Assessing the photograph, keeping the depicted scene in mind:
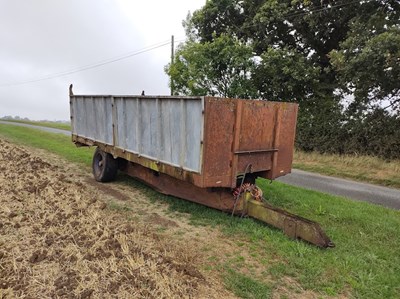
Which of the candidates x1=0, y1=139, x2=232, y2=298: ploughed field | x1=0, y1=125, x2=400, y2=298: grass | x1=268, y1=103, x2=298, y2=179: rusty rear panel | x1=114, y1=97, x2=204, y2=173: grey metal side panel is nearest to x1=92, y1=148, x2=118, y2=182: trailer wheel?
x1=114, y1=97, x2=204, y2=173: grey metal side panel

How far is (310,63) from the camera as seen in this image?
1631 centimetres

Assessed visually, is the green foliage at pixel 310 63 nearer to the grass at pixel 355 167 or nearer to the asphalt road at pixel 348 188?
the grass at pixel 355 167

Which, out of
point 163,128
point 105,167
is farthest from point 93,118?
point 163,128

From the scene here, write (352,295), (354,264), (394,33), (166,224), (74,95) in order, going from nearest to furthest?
(352,295) < (354,264) < (166,224) < (74,95) < (394,33)

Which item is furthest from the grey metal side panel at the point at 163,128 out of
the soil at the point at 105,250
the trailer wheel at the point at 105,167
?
the soil at the point at 105,250

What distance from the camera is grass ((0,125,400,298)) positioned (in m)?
4.04

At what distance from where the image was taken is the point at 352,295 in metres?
3.92

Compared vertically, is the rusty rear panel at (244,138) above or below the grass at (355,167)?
above

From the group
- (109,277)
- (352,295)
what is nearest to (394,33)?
(352,295)

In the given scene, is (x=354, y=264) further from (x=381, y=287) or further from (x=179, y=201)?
(x=179, y=201)

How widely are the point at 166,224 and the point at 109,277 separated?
2.16 metres

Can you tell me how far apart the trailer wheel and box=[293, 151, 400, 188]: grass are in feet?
26.6

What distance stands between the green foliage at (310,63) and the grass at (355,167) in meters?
0.74

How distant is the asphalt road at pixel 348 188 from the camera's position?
8873mm
